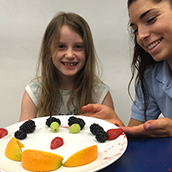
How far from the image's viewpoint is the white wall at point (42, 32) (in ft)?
5.22

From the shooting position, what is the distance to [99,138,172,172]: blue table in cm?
47

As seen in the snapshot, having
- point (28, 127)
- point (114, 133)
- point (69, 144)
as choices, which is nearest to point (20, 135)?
point (28, 127)

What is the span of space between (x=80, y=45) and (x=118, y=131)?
68 centimetres

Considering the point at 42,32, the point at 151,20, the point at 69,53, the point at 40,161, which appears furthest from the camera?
the point at 42,32

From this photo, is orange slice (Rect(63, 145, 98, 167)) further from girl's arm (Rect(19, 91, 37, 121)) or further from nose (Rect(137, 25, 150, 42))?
girl's arm (Rect(19, 91, 37, 121))

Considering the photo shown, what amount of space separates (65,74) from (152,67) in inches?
18.6

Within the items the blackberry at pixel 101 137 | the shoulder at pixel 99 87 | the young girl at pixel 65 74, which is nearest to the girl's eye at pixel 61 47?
the young girl at pixel 65 74

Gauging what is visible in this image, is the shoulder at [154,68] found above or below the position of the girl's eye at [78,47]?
below

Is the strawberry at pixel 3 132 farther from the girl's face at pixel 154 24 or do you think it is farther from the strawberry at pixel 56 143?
the girl's face at pixel 154 24

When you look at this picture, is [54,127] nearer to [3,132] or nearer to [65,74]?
[3,132]

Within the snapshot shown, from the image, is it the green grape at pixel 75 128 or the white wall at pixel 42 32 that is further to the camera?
the white wall at pixel 42 32

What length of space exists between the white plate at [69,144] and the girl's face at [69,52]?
472 mm

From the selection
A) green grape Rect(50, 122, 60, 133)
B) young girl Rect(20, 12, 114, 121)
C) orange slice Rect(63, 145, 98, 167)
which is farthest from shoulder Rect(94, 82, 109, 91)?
orange slice Rect(63, 145, 98, 167)

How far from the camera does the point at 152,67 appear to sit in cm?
99
